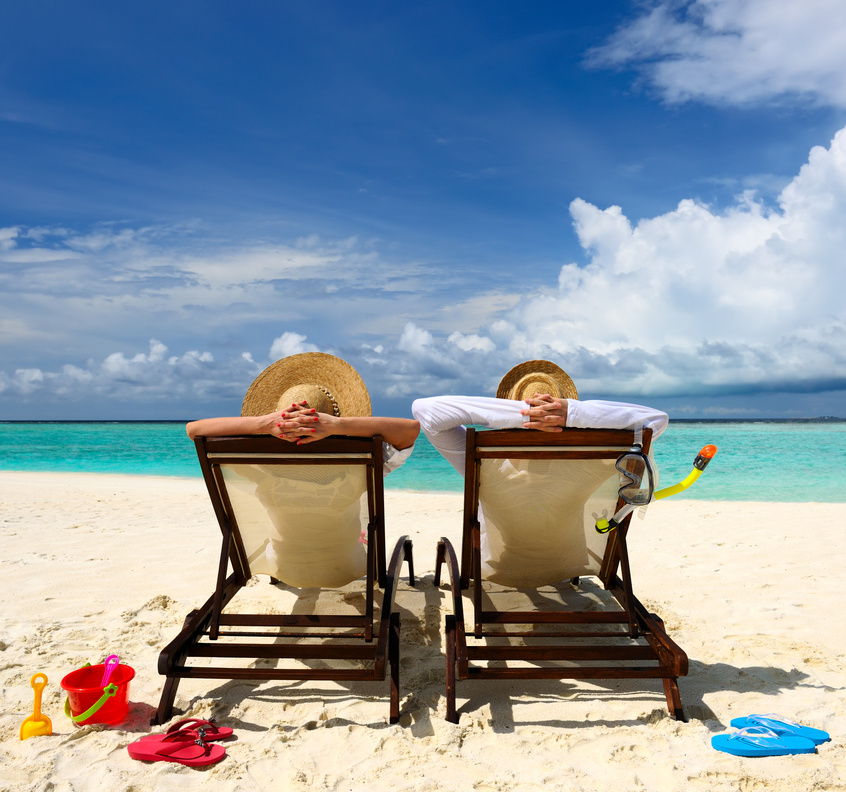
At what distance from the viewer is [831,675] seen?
3.35 m

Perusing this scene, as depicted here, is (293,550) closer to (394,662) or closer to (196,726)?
(394,662)

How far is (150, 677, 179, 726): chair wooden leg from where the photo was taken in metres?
2.83

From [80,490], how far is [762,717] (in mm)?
11808

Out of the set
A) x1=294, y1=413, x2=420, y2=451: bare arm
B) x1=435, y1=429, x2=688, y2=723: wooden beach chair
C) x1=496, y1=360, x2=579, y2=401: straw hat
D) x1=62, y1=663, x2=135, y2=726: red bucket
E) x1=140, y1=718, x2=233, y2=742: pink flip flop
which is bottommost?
x1=140, y1=718, x2=233, y2=742: pink flip flop

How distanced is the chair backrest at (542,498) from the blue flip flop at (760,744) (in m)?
1.05

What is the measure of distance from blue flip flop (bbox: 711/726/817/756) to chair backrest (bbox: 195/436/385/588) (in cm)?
180

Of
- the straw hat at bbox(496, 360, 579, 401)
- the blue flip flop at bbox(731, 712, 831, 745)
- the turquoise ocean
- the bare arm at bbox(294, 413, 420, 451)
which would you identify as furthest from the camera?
the turquoise ocean

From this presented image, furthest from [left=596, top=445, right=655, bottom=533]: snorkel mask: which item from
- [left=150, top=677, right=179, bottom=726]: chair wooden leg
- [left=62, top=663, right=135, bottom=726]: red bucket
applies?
[left=62, top=663, right=135, bottom=726]: red bucket

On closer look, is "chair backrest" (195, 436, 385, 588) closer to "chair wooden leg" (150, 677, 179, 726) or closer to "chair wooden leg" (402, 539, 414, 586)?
"chair wooden leg" (402, 539, 414, 586)

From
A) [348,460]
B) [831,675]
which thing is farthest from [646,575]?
[348,460]

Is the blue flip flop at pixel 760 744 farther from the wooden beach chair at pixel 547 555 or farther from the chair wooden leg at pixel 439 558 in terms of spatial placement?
the chair wooden leg at pixel 439 558

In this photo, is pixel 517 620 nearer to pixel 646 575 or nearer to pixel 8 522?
pixel 646 575

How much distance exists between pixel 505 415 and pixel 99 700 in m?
2.32

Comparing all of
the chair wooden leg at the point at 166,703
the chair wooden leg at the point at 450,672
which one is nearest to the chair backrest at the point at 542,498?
the chair wooden leg at the point at 450,672
